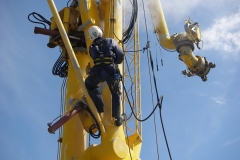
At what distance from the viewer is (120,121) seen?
7.23 meters

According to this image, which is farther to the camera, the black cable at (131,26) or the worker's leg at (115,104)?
the black cable at (131,26)

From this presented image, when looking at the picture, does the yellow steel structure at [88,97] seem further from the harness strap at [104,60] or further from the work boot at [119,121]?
the harness strap at [104,60]

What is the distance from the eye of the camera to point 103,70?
6938 millimetres

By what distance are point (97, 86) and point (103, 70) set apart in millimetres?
554

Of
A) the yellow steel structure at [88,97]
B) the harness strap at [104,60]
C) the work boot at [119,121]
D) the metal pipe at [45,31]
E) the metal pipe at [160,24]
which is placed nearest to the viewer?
the harness strap at [104,60]

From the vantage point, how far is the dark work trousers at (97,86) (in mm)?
6957

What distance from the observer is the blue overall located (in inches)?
273

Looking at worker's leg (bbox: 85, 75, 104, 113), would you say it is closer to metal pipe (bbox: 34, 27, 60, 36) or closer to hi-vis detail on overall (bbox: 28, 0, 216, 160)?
hi-vis detail on overall (bbox: 28, 0, 216, 160)

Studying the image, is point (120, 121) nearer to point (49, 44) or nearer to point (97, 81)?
point (97, 81)

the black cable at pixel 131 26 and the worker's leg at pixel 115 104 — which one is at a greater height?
the black cable at pixel 131 26

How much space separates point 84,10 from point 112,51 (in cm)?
228

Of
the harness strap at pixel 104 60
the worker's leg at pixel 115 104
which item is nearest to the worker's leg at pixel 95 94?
the worker's leg at pixel 115 104

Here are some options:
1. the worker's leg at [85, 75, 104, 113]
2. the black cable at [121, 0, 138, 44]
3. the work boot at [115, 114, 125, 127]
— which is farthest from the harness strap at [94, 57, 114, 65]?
the black cable at [121, 0, 138, 44]

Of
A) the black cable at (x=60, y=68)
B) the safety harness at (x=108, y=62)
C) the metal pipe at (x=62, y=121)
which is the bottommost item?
the metal pipe at (x=62, y=121)
